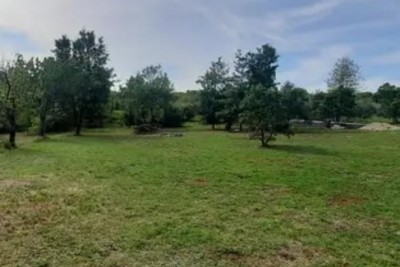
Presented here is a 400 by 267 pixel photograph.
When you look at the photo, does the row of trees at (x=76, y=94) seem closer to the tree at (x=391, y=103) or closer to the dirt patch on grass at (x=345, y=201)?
the dirt patch on grass at (x=345, y=201)

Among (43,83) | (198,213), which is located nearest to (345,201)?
(198,213)

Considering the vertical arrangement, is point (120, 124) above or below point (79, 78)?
below

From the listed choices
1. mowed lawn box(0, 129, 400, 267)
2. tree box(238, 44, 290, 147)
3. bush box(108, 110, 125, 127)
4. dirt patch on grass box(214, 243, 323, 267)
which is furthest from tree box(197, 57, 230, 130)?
dirt patch on grass box(214, 243, 323, 267)

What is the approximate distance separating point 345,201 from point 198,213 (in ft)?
13.0

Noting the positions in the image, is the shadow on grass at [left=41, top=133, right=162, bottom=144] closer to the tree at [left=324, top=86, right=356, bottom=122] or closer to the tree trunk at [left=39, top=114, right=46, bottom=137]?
the tree trunk at [left=39, top=114, right=46, bottom=137]

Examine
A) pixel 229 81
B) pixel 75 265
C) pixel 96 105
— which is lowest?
pixel 75 265

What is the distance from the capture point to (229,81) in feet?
148

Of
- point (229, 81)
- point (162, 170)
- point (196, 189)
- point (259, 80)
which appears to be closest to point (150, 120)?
point (229, 81)

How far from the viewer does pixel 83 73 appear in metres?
36.0

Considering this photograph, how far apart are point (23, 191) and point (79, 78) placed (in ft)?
84.0

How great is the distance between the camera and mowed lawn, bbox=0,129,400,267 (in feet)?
23.0

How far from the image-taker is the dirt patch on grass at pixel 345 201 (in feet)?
34.9

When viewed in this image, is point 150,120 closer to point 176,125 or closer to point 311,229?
point 176,125

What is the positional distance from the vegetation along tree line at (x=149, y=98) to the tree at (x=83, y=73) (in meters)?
0.08
